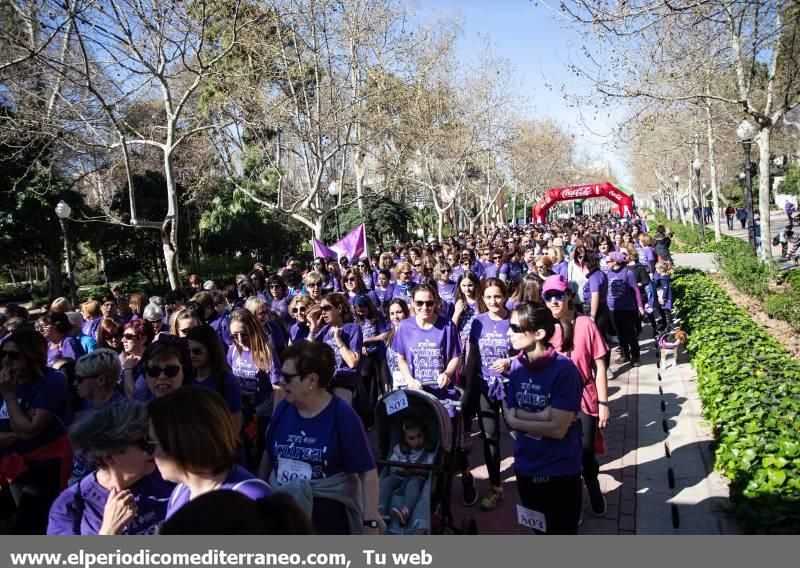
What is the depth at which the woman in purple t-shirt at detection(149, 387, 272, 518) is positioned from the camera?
85.4 inches

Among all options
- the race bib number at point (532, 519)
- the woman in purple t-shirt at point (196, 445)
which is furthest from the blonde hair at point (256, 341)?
the woman in purple t-shirt at point (196, 445)

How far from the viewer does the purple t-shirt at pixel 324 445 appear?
289 cm

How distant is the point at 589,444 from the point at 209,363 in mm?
2807

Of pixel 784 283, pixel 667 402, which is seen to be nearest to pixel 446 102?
pixel 784 283

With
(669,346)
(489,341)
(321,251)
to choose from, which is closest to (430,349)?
(489,341)

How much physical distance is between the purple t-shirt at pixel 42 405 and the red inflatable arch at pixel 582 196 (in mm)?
38254

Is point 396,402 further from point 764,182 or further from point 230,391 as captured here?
point 764,182

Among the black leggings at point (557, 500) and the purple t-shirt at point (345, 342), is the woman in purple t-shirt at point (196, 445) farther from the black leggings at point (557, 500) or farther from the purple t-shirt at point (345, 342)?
the purple t-shirt at point (345, 342)

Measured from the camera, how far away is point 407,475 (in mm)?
3961

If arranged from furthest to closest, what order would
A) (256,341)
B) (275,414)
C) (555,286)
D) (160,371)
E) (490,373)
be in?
(555,286)
(490,373)
(256,341)
(160,371)
(275,414)

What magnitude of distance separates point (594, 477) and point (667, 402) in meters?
3.19

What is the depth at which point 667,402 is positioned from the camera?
7281 millimetres

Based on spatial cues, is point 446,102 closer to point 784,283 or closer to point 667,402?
point 784,283

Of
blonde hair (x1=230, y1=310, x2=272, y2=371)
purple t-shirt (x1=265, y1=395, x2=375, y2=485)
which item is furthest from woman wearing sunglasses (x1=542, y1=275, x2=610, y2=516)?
blonde hair (x1=230, y1=310, x2=272, y2=371)
